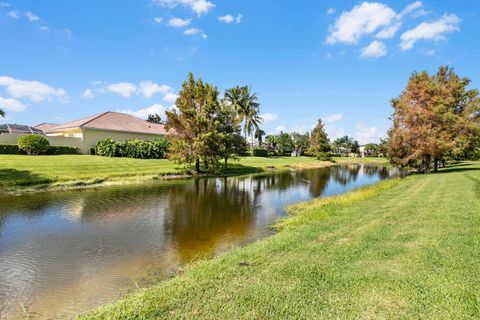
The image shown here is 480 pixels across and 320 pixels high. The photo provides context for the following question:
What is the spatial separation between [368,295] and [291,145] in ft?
293

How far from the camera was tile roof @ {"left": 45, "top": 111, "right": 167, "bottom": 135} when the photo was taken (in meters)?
43.2

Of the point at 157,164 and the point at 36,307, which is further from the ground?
the point at 157,164

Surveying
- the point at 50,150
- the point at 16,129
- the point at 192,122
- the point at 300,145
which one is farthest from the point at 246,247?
the point at 300,145

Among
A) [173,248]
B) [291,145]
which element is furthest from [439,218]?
[291,145]

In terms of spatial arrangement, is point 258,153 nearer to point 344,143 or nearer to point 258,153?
point 258,153

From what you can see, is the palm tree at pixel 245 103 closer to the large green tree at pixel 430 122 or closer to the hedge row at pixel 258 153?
the hedge row at pixel 258 153

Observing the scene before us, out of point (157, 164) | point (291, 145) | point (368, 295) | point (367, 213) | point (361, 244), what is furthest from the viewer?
point (291, 145)

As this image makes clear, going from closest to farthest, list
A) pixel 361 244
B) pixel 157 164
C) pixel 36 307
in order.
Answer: pixel 36 307, pixel 361 244, pixel 157 164

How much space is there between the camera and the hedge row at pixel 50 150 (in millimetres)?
33225

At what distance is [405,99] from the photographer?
33375mm

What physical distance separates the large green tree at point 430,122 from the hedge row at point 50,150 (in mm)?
39665

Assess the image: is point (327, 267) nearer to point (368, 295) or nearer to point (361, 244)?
point (368, 295)

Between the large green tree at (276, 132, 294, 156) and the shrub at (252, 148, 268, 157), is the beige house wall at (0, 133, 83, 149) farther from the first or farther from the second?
the large green tree at (276, 132, 294, 156)

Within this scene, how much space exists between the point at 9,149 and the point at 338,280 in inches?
1543
